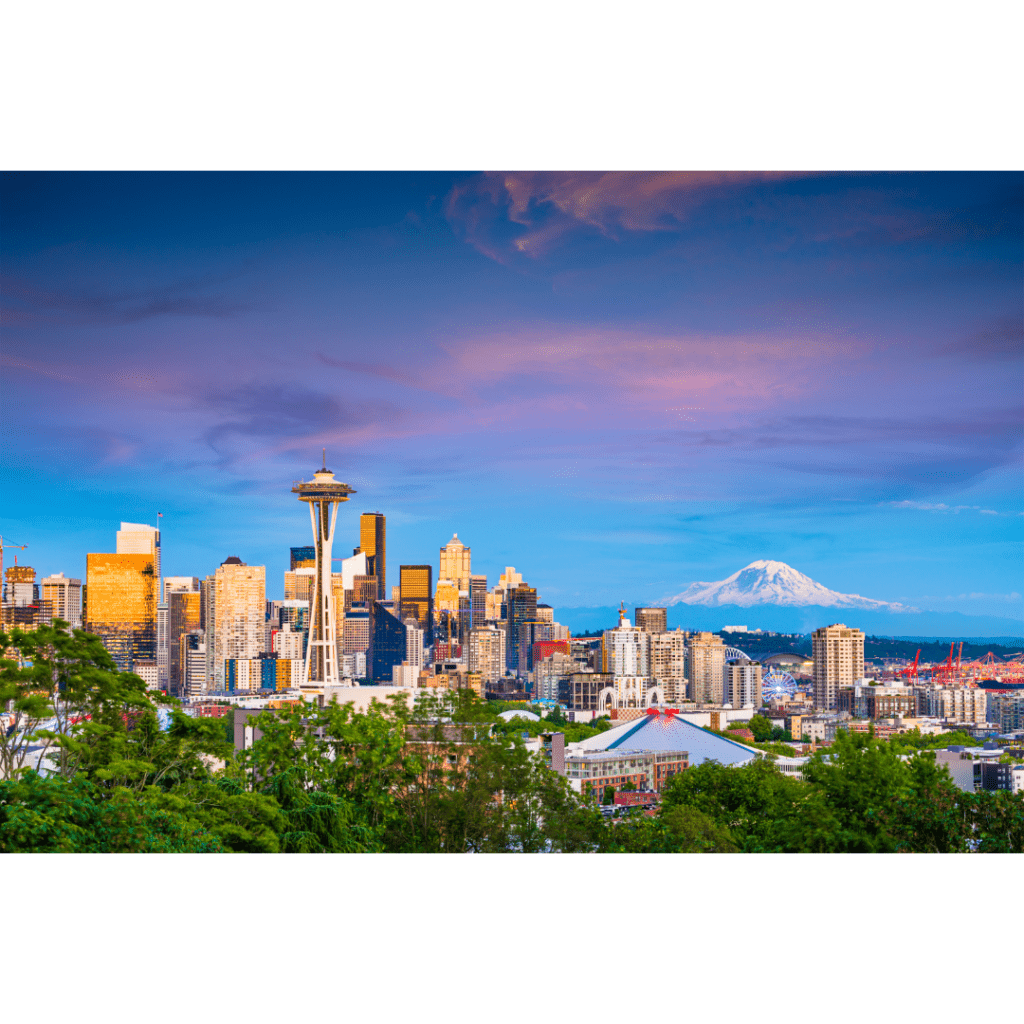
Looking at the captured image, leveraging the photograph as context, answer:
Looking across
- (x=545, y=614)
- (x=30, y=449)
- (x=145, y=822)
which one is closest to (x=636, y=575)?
(x=545, y=614)

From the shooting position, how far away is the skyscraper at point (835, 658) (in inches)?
385

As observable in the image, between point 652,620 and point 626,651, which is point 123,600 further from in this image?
point 626,651

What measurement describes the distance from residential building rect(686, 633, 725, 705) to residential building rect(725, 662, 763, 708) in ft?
0.46

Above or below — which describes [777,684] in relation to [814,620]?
below

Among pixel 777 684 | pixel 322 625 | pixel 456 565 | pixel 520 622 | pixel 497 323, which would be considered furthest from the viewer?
pixel 777 684

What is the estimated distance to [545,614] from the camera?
9828 mm

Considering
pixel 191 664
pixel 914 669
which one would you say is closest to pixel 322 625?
pixel 191 664

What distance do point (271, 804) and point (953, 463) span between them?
16.7 feet

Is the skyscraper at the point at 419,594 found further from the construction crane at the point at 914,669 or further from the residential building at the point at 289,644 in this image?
the construction crane at the point at 914,669

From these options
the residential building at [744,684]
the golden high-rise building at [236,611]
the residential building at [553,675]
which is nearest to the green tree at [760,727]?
the residential building at [744,684]

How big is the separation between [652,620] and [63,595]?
586 centimetres

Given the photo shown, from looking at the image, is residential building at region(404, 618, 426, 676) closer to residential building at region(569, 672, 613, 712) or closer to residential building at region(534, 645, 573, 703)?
residential building at region(534, 645, 573, 703)

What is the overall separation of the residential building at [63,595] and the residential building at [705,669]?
22.5 feet

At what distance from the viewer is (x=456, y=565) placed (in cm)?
956
